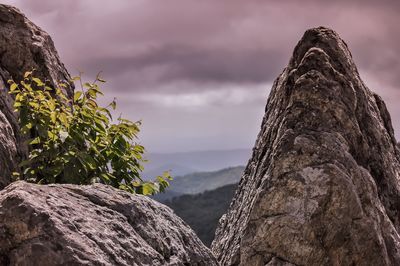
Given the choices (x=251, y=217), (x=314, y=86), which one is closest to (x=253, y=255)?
(x=251, y=217)

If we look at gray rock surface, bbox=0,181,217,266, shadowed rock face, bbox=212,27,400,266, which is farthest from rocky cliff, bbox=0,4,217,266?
shadowed rock face, bbox=212,27,400,266

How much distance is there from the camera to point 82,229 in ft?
30.9

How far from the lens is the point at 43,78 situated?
18906mm

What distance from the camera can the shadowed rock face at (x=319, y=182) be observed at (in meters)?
14.8

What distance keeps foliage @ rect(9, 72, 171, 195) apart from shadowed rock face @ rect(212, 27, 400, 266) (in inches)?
130

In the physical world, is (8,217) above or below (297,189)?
below

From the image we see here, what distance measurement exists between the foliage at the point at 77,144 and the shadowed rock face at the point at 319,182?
3.31m

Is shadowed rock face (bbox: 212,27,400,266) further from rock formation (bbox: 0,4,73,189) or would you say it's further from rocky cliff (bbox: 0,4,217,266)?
rock formation (bbox: 0,4,73,189)

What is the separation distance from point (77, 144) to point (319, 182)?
640cm

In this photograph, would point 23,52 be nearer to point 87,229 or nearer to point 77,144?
point 77,144

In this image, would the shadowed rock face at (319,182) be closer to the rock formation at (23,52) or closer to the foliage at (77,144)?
the foliage at (77,144)

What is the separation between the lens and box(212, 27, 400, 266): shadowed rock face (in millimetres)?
14773

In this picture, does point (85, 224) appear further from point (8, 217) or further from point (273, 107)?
point (273, 107)

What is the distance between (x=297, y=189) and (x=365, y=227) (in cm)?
203
